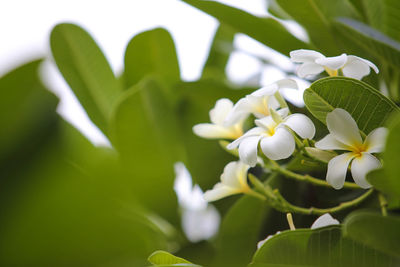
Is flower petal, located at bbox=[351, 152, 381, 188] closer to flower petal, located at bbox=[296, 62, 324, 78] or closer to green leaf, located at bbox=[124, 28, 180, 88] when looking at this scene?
flower petal, located at bbox=[296, 62, 324, 78]

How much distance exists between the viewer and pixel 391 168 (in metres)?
0.33

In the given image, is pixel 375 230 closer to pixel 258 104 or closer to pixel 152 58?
pixel 258 104

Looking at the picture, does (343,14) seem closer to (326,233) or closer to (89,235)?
(326,233)

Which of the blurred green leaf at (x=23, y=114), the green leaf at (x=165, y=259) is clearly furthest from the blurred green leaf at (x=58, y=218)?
the green leaf at (x=165, y=259)

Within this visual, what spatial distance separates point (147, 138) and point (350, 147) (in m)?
0.40

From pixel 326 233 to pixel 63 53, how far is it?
575mm

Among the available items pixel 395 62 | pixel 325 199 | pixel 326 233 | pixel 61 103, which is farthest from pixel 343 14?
pixel 61 103

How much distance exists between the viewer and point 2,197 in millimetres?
299

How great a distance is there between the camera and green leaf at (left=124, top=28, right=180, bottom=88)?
2.72 feet

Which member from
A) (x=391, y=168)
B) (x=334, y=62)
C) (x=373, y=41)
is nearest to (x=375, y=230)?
(x=391, y=168)

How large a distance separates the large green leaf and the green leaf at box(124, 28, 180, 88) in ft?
1.78

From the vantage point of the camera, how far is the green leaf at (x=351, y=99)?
413mm

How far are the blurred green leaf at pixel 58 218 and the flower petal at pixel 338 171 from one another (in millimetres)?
198

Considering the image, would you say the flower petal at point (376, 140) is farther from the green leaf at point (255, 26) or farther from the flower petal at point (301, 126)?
the green leaf at point (255, 26)
